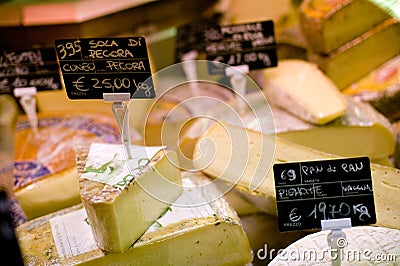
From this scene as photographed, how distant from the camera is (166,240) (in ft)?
5.35

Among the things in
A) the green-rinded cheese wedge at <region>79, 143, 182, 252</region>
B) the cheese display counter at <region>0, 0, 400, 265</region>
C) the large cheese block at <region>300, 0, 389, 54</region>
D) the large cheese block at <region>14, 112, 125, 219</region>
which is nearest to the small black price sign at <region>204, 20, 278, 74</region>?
the cheese display counter at <region>0, 0, 400, 265</region>

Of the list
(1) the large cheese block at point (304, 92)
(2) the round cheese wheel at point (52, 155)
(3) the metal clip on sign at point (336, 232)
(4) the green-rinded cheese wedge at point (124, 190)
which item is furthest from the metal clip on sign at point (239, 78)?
(3) the metal clip on sign at point (336, 232)

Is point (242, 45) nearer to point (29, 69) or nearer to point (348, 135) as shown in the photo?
point (348, 135)

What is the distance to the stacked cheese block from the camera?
8.30ft

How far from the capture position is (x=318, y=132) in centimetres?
217

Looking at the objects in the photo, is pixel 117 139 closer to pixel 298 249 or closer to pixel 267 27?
pixel 267 27

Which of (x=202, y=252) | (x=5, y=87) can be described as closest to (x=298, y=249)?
(x=202, y=252)

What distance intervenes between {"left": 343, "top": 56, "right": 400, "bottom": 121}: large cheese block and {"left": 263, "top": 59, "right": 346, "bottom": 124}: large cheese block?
22cm

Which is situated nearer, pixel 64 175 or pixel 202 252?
pixel 202 252

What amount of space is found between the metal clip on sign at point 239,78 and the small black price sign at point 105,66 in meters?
0.65

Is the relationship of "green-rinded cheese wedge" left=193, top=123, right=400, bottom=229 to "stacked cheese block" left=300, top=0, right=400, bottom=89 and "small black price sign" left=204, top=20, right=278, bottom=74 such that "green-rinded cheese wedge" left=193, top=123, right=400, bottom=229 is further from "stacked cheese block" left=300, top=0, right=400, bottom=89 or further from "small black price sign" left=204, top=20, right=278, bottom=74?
"stacked cheese block" left=300, top=0, right=400, bottom=89

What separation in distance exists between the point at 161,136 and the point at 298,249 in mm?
802

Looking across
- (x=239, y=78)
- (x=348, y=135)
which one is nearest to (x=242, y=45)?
(x=239, y=78)

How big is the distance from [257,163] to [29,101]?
1.03m
